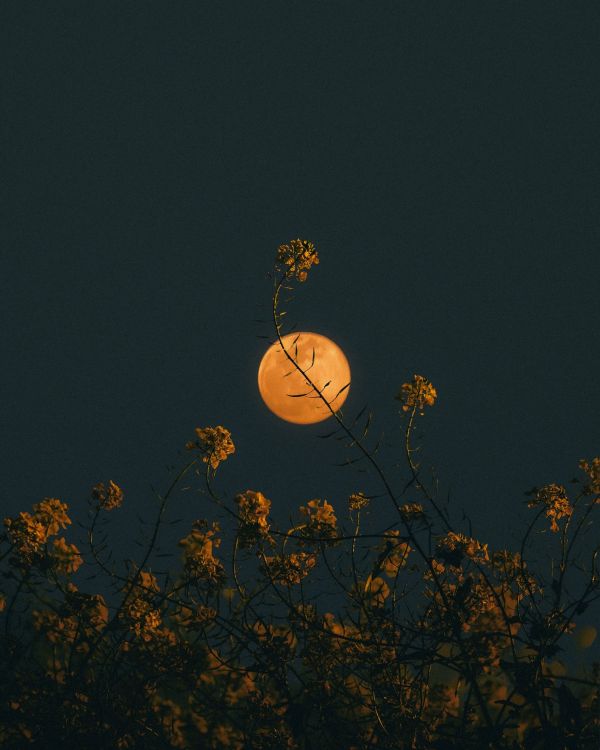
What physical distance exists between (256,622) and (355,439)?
154 cm

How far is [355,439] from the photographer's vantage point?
4453 mm

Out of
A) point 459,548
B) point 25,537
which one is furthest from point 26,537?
point 459,548

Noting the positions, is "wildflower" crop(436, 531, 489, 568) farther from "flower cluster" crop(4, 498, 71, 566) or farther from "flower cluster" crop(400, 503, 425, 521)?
"flower cluster" crop(4, 498, 71, 566)

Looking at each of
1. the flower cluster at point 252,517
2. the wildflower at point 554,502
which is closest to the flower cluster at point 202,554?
the flower cluster at point 252,517

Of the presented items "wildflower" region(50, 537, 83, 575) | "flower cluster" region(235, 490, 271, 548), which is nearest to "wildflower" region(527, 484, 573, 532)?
"flower cluster" region(235, 490, 271, 548)

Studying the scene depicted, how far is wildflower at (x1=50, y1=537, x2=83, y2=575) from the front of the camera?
551 centimetres

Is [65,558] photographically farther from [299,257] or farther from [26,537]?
[299,257]

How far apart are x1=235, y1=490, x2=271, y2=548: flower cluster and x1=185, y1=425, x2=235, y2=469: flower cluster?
435mm

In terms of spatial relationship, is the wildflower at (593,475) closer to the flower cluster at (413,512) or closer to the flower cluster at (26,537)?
the flower cluster at (413,512)

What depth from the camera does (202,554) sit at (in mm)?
5258

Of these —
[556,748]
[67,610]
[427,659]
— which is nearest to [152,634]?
[67,610]

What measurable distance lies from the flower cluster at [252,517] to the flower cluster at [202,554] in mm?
257

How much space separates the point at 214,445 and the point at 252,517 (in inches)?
28.2

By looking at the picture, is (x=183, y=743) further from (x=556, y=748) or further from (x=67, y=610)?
(x=556, y=748)
